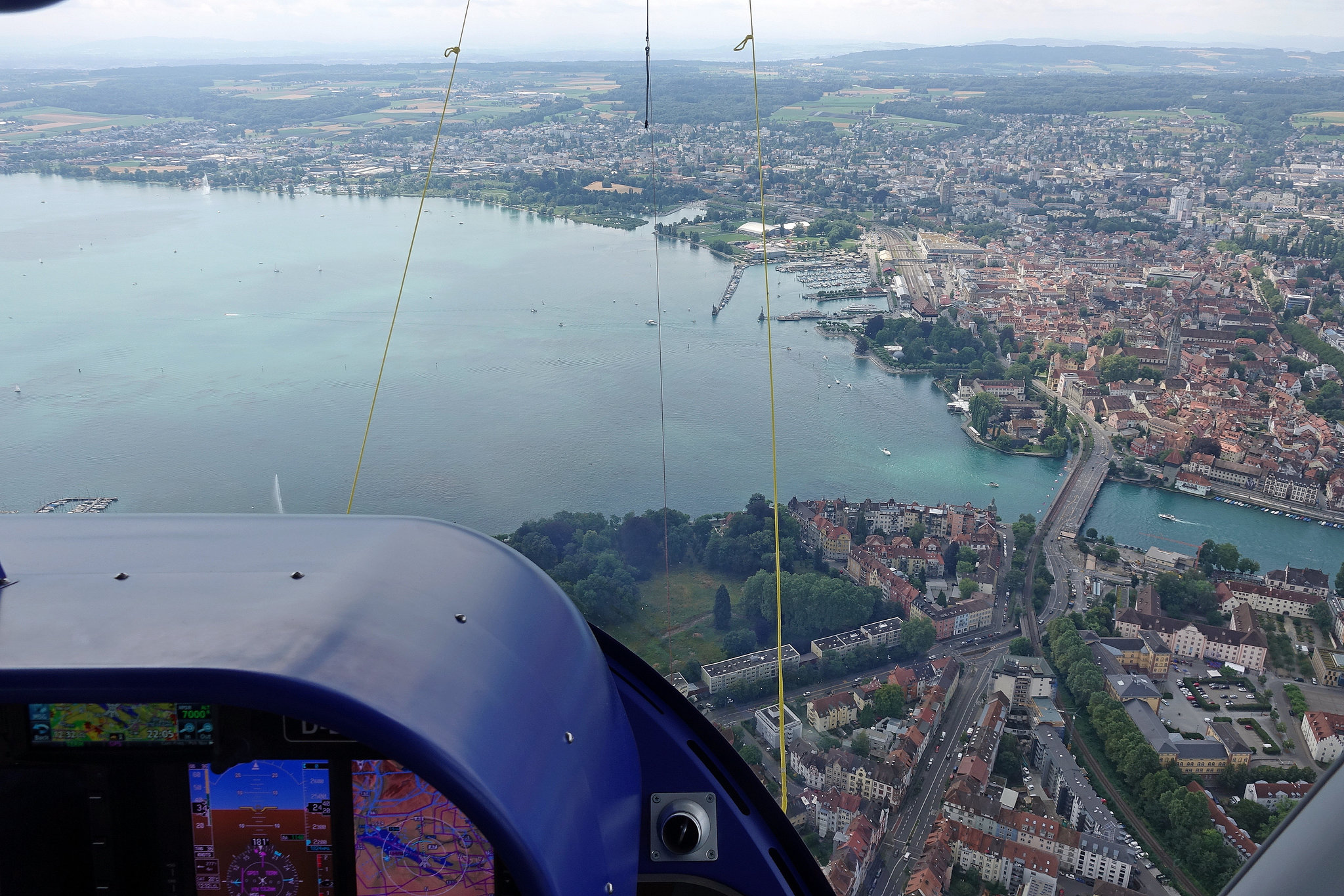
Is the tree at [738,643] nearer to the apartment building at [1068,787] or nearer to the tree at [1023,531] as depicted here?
the apartment building at [1068,787]

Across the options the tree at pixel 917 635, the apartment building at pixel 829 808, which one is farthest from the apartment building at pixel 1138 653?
the apartment building at pixel 829 808

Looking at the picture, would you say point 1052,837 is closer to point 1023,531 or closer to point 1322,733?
point 1322,733

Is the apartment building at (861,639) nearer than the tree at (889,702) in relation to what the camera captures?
No

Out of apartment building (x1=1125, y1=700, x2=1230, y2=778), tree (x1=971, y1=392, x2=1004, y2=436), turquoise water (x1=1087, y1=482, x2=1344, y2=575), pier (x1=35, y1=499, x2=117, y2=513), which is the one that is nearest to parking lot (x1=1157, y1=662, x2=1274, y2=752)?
apartment building (x1=1125, y1=700, x2=1230, y2=778)

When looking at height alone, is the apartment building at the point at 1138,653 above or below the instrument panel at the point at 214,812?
below

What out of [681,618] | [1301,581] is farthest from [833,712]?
[1301,581]
